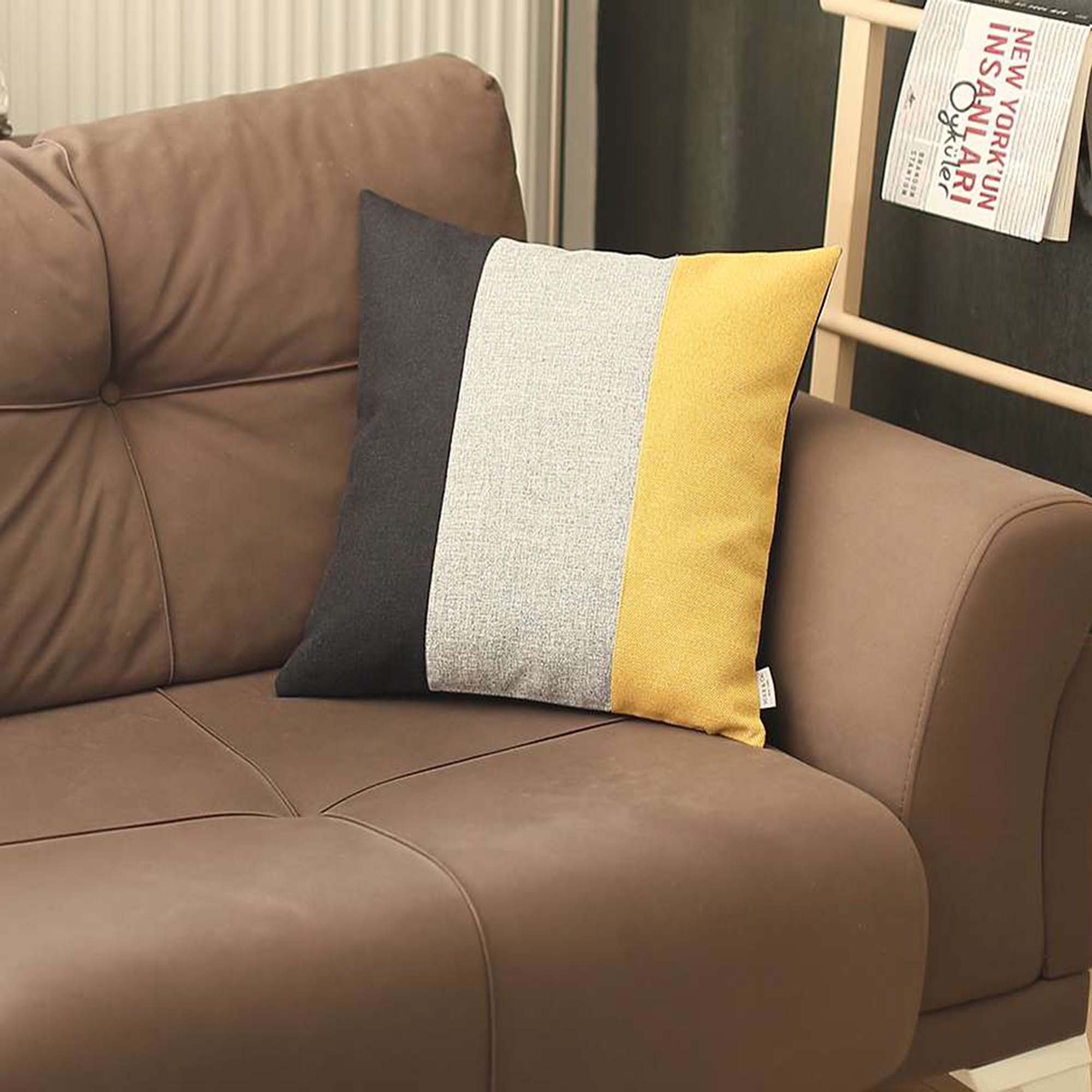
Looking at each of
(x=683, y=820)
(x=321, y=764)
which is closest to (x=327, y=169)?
(x=321, y=764)

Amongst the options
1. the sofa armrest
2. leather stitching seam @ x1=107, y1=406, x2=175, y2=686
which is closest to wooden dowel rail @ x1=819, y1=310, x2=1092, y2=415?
the sofa armrest

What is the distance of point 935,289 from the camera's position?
7.34ft

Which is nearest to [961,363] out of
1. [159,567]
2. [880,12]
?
[880,12]

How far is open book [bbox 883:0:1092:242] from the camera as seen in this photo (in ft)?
6.08

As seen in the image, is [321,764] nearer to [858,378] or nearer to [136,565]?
[136,565]

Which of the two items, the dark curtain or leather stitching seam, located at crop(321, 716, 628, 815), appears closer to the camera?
leather stitching seam, located at crop(321, 716, 628, 815)

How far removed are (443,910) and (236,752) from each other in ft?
1.13

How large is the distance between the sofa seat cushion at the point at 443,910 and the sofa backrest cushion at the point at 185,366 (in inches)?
5.4

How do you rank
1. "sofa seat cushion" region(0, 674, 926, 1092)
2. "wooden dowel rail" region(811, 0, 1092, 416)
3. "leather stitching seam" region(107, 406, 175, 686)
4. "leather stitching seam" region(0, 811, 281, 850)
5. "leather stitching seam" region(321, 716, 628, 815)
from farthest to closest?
"wooden dowel rail" region(811, 0, 1092, 416) < "leather stitching seam" region(107, 406, 175, 686) < "leather stitching seam" region(321, 716, 628, 815) < "leather stitching seam" region(0, 811, 281, 850) < "sofa seat cushion" region(0, 674, 926, 1092)

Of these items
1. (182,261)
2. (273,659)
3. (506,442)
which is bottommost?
(273,659)

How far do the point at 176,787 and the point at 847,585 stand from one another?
594mm

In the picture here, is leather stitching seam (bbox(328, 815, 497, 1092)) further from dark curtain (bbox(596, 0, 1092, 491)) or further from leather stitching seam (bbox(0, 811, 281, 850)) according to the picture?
dark curtain (bbox(596, 0, 1092, 491))

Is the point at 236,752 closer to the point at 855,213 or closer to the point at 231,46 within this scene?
the point at 855,213

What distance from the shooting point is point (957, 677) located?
153 centimetres
